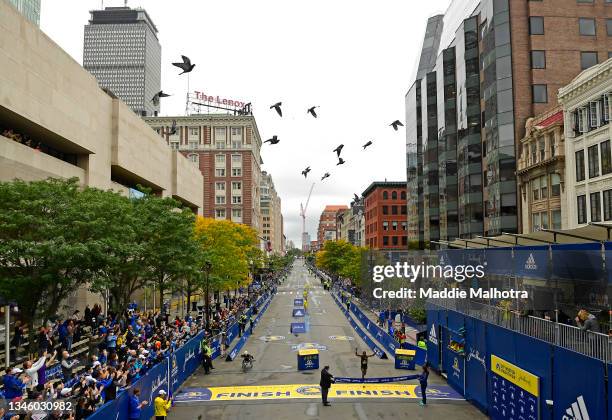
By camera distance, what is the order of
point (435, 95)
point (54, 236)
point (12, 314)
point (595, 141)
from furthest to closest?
1. point (435, 95)
2. point (595, 141)
3. point (12, 314)
4. point (54, 236)

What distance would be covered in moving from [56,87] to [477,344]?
1131 inches

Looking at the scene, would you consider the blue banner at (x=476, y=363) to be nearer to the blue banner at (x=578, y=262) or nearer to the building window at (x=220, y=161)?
the blue banner at (x=578, y=262)

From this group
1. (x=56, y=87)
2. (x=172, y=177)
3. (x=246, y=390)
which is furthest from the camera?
(x=172, y=177)

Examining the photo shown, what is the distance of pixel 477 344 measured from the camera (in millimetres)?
20922

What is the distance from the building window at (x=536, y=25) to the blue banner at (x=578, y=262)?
3789cm

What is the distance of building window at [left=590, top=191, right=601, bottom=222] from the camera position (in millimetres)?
34156

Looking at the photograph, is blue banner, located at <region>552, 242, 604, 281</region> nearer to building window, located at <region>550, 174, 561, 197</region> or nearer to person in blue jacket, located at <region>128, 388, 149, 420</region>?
person in blue jacket, located at <region>128, 388, 149, 420</region>

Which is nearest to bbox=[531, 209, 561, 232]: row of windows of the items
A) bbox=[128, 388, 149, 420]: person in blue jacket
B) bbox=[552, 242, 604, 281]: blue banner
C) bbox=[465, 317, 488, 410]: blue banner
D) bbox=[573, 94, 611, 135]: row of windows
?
bbox=[573, 94, 611, 135]: row of windows

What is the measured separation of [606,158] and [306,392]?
25.6 m

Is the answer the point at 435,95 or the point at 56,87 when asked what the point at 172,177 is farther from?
the point at 435,95

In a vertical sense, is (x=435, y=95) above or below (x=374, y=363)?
above

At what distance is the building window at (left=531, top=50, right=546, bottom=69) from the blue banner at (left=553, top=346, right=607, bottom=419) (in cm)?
4052

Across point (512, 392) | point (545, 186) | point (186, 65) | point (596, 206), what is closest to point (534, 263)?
point (512, 392)

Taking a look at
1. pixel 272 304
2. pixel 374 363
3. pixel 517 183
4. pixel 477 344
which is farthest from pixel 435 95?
pixel 477 344
